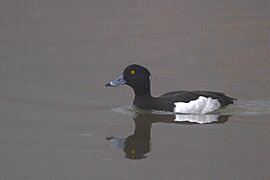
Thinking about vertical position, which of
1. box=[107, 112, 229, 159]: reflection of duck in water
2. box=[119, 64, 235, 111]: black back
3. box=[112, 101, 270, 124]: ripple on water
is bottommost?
box=[107, 112, 229, 159]: reflection of duck in water

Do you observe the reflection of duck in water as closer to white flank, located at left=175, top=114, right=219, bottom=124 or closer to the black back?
white flank, located at left=175, top=114, right=219, bottom=124

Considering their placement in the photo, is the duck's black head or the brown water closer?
the brown water

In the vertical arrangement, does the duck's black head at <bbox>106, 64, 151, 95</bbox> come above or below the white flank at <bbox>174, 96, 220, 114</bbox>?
above

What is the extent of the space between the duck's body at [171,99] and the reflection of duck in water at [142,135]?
0.46 ft

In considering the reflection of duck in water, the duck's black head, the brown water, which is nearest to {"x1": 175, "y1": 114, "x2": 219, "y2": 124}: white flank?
the reflection of duck in water

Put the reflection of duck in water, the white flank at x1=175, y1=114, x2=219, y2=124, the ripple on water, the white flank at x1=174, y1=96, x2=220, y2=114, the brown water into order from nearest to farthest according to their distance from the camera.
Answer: the brown water, the reflection of duck in water, the white flank at x1=175, y1=114, x2=219, y2=124, the ripple on water, the white flank at x1=174, y1=96, x2=220, y2=114

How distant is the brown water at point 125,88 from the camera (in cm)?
991

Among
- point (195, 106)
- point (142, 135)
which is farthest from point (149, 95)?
point (142, 135)


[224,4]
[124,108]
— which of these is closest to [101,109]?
[124,108]

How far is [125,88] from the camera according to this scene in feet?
46.5

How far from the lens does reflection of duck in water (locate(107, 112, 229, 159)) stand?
10.5m

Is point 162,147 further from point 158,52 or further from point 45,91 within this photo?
point 158,52

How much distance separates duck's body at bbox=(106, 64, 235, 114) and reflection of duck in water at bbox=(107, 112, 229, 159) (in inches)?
5.5

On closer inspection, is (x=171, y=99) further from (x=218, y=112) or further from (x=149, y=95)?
(x=218, y=112)
